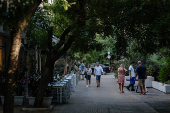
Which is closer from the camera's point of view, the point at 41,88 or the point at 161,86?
the point at 41,88

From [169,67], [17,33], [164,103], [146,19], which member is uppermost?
[146,19]

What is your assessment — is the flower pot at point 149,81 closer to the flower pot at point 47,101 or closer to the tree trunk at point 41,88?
the flower pot at point 47,101

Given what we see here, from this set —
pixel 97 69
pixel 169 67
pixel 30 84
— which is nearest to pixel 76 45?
pixel 30 84

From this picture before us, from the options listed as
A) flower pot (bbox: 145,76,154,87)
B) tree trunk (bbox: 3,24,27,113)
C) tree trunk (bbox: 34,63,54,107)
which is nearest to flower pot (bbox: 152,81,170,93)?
flower pot (bbox: 145,76,154,87)

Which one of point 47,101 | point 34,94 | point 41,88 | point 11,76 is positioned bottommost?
point 47,101

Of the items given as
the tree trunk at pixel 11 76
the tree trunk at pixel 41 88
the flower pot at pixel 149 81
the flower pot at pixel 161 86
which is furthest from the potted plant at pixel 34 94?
the flower pot at pixel 149 81

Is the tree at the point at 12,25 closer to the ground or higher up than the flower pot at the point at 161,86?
higher up

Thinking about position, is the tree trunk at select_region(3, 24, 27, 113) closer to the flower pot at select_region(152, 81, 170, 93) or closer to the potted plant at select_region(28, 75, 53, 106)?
the potted plant at select_region(28, 75, 53, 106)

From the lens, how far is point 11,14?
463 cm

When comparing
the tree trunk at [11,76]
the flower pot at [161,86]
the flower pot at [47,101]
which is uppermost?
the tree trunk at [11,76]

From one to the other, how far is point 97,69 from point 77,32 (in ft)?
30.9

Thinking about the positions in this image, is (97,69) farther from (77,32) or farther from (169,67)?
(77,32)

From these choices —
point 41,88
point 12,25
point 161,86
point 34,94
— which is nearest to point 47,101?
point 34,94

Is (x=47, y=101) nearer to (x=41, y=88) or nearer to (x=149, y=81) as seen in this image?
(x=41, y=88)
